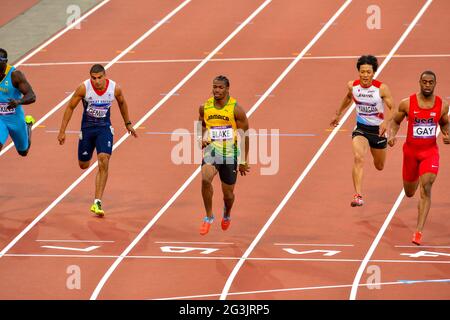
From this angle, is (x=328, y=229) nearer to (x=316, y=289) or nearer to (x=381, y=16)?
(x=316, y=289)

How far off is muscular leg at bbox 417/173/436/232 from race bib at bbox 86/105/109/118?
14.0ft

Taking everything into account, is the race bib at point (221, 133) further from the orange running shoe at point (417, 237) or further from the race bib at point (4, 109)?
the race bib at point (4, 109)

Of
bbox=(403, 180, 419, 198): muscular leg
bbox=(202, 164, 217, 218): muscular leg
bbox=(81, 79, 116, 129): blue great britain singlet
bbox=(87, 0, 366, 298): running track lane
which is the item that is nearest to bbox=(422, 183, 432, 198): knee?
bbox=(403, 180, 419, 198): muscular leg

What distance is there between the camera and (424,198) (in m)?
16.1

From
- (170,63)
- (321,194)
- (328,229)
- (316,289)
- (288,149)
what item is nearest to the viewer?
(316,289)

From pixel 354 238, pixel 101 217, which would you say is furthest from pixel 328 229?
pixel 101 217

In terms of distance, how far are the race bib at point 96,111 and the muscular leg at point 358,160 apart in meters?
3.28

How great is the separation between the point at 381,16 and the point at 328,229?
10.1 metres

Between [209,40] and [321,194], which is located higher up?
[209,40]

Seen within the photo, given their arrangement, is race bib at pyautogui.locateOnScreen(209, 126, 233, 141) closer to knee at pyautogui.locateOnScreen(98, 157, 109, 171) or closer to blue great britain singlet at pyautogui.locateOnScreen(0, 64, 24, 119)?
knee at pyautogui.locateOnScreen(98, 157, 109, 171)

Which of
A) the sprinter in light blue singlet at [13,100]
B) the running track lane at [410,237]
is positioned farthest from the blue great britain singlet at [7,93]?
the running track lane at [410,237]

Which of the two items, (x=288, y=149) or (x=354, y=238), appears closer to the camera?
(x=354, y=238)

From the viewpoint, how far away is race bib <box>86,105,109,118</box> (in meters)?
17.7

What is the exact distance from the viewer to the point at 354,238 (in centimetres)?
1662
